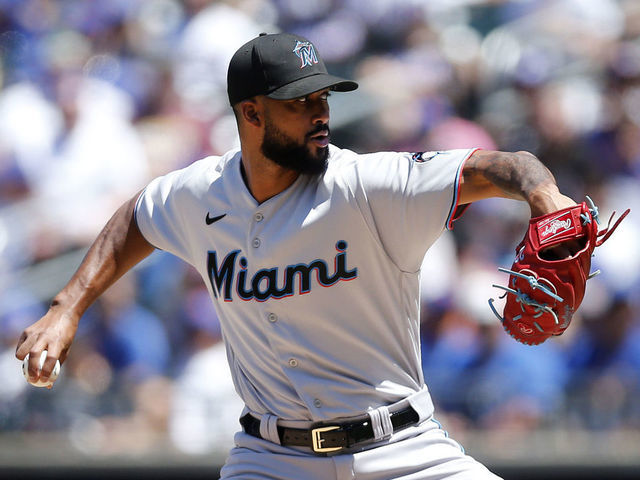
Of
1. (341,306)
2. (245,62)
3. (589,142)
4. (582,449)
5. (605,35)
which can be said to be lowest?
(582,449)

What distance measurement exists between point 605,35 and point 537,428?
9.43 feet

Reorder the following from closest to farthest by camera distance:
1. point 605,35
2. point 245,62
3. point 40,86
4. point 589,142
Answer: point 245,62
point 589,142
point 605,35
point 40,86

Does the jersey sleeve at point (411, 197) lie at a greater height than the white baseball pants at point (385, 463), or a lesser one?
greater

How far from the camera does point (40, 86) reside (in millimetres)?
7293

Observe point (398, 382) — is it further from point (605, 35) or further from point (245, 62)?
point (605, 35)

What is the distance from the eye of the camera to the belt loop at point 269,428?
9.55ft

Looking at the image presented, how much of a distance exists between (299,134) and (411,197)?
17.7 inches

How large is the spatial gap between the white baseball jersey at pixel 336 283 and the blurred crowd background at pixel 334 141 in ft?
8.52

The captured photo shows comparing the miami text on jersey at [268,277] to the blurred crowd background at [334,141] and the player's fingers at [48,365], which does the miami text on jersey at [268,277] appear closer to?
the player's fingers at [48,365]

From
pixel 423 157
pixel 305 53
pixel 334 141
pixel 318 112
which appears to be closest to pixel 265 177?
pixel 318 112

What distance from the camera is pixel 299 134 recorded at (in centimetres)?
301

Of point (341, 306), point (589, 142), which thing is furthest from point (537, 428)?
point (341, 306)

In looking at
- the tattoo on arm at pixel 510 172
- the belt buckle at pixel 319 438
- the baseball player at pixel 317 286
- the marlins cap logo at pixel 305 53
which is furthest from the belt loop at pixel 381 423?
the marlins cap logo at pixel 305 53

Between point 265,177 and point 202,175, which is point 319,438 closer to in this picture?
point 265,177
